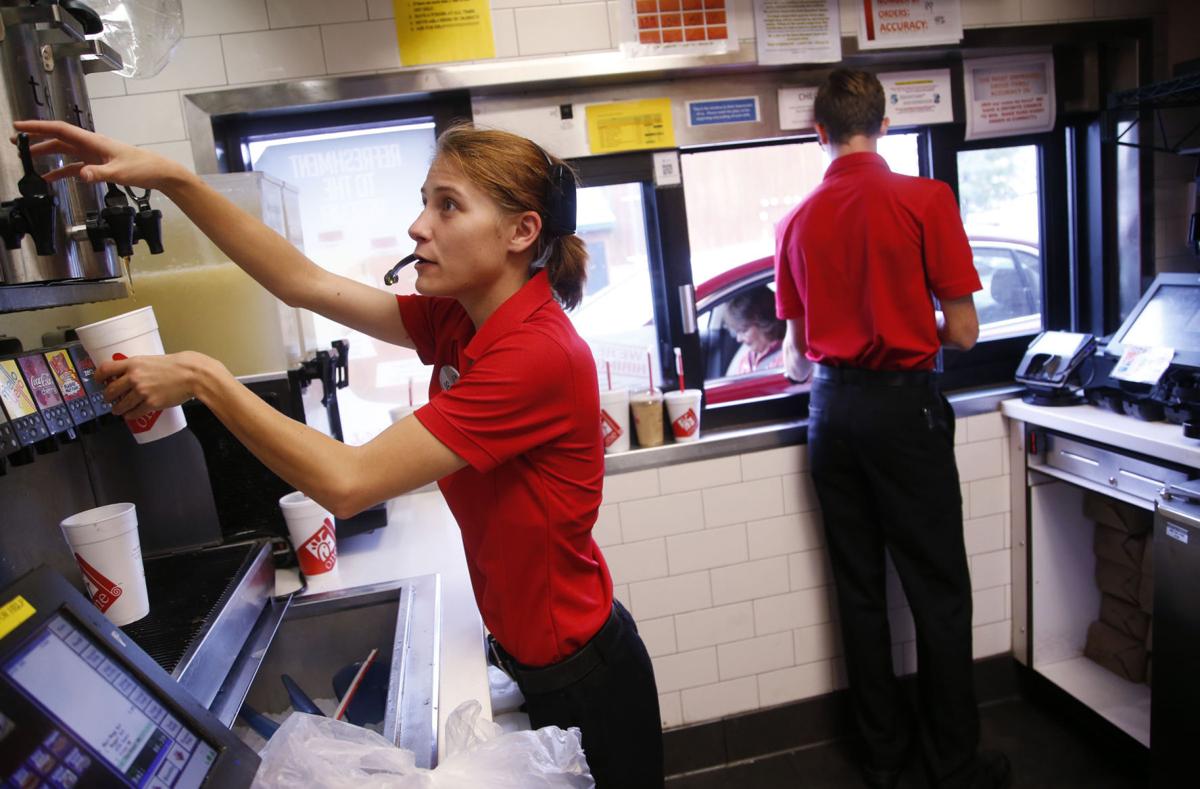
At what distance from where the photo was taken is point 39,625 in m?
0.68

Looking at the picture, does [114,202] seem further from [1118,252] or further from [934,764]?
[1118,252]

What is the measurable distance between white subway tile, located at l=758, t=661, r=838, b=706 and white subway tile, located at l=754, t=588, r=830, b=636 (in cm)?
14

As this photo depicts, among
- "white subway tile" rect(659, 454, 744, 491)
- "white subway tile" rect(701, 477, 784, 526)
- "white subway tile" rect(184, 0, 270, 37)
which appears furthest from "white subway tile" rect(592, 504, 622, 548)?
"white subway tile" rect(184, 0, 270, 37)

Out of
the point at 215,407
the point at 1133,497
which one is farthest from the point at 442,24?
the point at 1133,497

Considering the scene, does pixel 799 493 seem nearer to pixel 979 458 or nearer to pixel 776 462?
pixel 776 462

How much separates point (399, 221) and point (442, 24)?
0.56 metres

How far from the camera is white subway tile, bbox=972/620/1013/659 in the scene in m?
2.72

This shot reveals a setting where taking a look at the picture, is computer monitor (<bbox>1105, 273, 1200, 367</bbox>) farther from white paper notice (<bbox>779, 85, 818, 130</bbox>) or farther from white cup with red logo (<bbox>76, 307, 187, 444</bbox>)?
white cup with red logo (<bbox>76, 307, 187, 444</bbox>)

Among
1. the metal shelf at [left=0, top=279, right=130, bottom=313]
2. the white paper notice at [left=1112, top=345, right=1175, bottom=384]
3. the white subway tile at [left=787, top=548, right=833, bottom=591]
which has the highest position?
the metal shelf at [left=0, top=279, right=130, bottom=313]

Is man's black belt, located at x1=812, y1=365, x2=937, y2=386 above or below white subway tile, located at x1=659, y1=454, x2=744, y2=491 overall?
above

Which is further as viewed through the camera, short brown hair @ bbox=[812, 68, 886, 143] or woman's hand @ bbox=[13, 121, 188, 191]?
short brown hair @ bbox=[812, 68, 886, 143]

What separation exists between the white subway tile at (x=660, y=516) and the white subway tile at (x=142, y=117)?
5.28 ft

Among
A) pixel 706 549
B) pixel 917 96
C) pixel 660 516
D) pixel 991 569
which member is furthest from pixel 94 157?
pixel 991 569

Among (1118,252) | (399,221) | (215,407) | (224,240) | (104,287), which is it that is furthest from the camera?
(1118,252)
